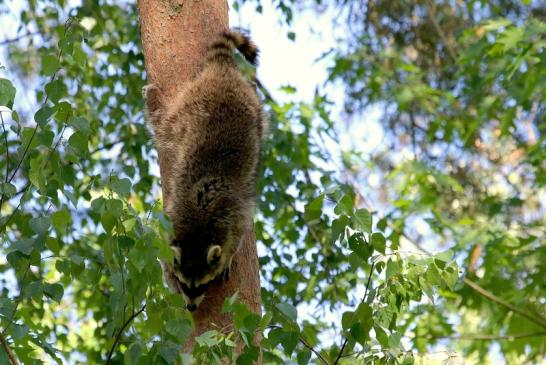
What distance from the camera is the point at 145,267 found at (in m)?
2.62

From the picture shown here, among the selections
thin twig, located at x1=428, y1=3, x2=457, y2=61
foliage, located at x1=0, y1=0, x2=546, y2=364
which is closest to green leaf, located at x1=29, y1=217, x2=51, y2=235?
foliage, located at x1=0, y1=0, x2=546, y2=364

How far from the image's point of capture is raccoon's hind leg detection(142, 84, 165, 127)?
13.6 feet

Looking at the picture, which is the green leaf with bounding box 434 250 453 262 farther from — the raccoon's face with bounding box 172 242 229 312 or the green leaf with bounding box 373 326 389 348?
the raccoon's face with bounding box 172 242 229 312

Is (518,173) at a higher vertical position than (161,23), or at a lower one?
higher

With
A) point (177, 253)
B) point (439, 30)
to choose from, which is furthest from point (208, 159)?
point (439, 30)

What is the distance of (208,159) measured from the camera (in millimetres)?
4531

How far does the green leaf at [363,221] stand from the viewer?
2.77m

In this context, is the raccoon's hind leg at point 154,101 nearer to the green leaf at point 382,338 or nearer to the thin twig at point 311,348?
the thin twig at point 311,348

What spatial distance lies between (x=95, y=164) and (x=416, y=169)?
10.3ft

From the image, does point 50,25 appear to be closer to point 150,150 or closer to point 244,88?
point 150,150

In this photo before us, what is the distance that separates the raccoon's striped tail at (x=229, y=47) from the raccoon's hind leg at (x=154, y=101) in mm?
326

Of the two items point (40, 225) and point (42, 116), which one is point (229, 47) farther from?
point (40, 225)

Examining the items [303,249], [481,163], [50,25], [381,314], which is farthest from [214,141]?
[481,163]

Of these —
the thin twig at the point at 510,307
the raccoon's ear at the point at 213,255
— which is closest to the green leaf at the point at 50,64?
the raccoon's ear at the point at 213,255
